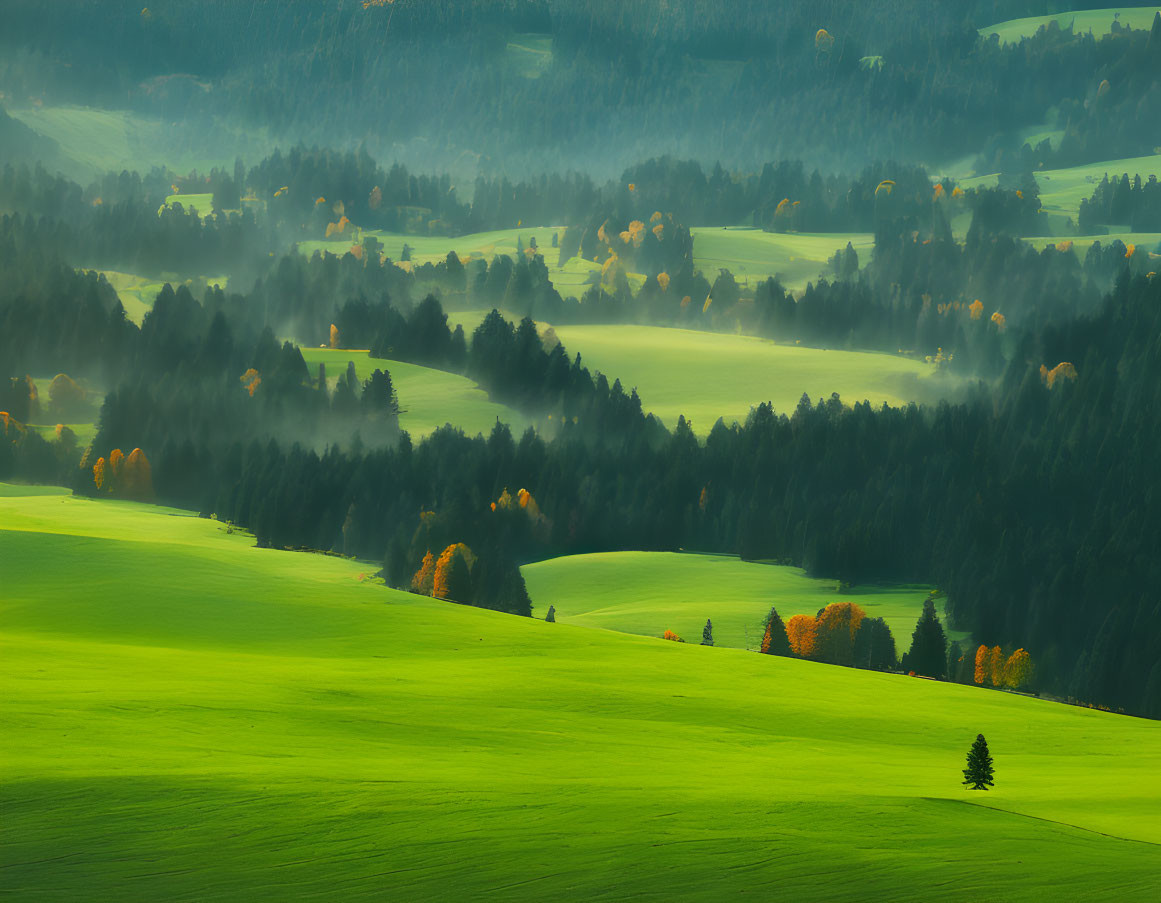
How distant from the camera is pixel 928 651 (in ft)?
387

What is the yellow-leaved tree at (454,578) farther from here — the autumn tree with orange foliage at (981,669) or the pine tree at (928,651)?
the autumn tree with orange foliage at (981,669)

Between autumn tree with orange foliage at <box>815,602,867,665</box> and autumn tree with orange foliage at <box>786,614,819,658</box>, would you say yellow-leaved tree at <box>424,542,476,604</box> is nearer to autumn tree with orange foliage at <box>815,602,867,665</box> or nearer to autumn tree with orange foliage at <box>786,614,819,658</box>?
autumn tree with orange foliage at <box>786,614,819,658</box>

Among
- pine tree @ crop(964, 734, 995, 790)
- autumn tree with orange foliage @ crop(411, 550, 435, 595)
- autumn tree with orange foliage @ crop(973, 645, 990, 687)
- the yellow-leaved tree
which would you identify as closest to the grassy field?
autumn tree with orange foliage @ crop(973, 645, 990, 687)

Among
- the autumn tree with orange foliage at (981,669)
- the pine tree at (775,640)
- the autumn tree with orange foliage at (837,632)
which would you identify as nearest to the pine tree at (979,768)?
the pine tree at (775,640)

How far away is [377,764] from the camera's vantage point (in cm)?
4712

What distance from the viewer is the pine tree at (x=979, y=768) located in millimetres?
47719

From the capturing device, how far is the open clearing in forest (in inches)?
1455

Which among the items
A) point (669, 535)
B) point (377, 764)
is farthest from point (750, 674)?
point (669, 535)

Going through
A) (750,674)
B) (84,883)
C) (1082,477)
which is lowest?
(84,883)

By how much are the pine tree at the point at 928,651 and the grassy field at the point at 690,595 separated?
655 centimetres

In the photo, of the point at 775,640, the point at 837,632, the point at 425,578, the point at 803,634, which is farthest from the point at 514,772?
the point at 425,578

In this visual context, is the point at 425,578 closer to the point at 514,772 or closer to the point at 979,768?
the point at 514,772

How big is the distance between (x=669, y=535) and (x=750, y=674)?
10647 centimetres

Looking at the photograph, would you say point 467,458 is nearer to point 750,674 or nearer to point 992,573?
point 992,573
